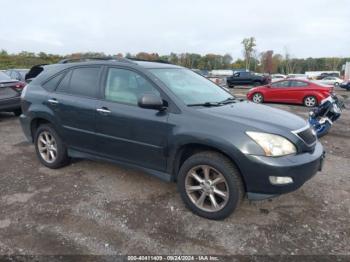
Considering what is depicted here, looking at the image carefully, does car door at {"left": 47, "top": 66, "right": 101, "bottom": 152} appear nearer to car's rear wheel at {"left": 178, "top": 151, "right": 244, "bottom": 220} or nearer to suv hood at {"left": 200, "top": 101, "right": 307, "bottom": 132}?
car's rear wheel at {"left": 178, "top": 151, "right": 244, "bottom": 220}

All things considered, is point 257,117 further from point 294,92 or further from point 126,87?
point 294,92

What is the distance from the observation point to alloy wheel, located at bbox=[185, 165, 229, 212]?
11.1ft

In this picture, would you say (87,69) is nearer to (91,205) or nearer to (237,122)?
(91,205)

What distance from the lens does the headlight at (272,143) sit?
3.11 m

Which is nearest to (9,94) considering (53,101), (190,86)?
(53,101)

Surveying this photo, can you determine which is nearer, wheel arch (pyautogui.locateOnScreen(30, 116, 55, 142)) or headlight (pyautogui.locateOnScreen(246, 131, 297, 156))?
headlight (pyautogui.locateOnScreen(246, 131, 297, 156))

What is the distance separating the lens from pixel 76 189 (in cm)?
428

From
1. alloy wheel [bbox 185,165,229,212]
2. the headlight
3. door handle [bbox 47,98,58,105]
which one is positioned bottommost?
alloy wheel [bbox 185,165,229,212]

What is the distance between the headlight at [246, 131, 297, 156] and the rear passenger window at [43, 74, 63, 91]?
306cm

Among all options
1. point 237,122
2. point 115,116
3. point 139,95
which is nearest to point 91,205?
point 115,116

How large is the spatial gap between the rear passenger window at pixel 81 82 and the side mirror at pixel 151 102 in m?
1.00

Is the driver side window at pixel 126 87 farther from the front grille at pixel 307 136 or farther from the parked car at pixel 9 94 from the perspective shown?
the parked car at pixel 9 94

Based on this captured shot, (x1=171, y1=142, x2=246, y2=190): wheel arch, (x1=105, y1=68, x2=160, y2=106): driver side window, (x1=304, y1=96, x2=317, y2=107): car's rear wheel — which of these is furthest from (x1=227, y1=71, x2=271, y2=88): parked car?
(x1=171, y1=142, x2=246, y2=190): wheel arch

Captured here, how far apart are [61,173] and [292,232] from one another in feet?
10.9
